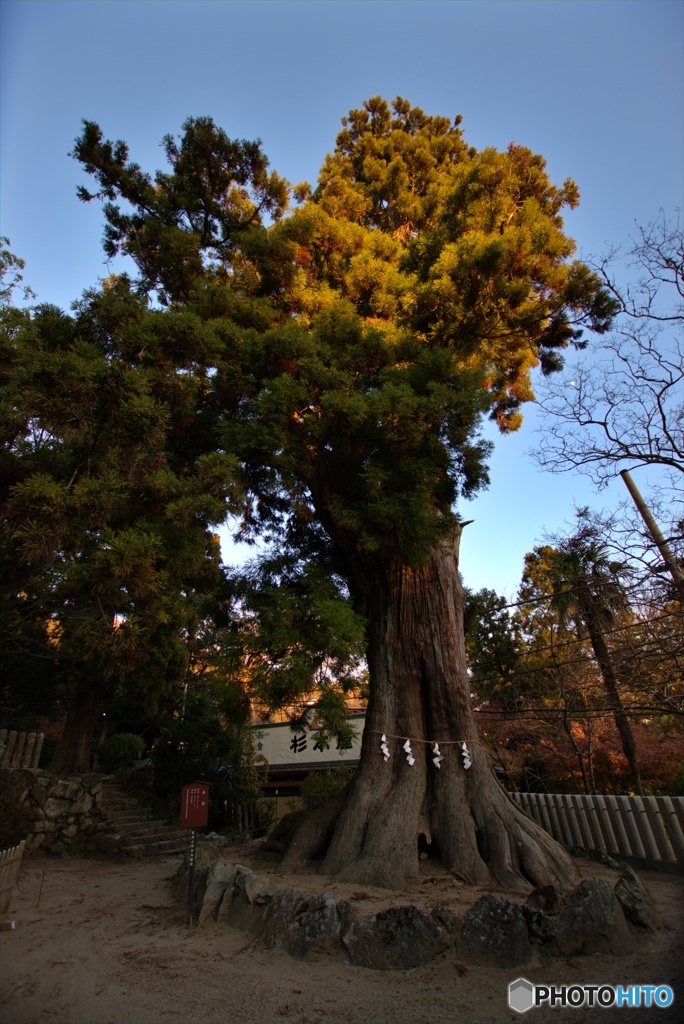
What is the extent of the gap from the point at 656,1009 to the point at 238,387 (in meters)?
6.34

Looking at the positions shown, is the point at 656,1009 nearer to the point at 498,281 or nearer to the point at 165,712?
the point at 498,281

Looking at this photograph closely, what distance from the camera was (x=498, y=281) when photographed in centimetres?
741

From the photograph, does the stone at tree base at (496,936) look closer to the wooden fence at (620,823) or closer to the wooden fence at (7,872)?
the wooden fence at (620,823)

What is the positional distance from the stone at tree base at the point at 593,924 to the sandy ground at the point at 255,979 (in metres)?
0.07

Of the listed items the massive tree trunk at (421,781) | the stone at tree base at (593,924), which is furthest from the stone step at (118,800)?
the stone at tree base at (593,924)

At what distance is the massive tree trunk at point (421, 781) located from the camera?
16.1 ft

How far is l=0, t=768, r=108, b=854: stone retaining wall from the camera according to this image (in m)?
8.38

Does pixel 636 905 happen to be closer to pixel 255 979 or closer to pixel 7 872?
pixel 255 979

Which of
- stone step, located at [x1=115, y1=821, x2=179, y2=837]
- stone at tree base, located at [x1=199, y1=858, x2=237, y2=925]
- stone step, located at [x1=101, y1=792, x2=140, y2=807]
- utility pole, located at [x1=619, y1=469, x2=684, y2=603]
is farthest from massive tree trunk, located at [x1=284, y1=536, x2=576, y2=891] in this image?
stone step, located at [x1=101, y1=792, x2=140, y2=807]

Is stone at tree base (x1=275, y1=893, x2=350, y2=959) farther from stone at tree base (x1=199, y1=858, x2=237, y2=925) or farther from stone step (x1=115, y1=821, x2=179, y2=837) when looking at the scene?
stone step (x1=115, y1=821, x2=179, y2=837)

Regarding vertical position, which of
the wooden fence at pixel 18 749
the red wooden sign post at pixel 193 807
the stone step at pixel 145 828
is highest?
the wooden fence at pixel 18 749

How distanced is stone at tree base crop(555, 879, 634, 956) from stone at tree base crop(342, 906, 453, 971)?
0.74 meters

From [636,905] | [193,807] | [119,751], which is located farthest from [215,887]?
[119,751]

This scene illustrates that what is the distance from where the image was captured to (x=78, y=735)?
10570mm
